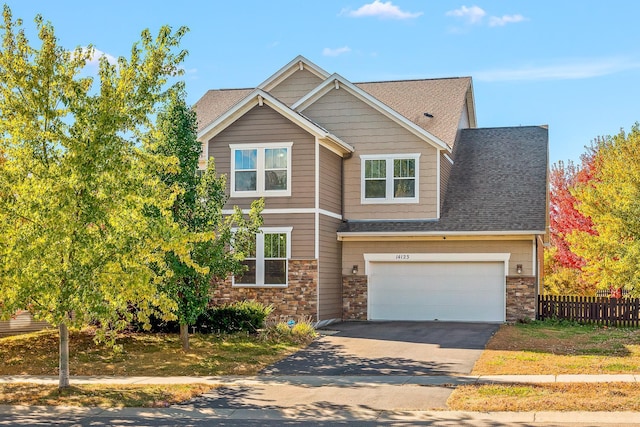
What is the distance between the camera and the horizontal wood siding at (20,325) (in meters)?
24.2

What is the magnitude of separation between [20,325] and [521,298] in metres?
16.5

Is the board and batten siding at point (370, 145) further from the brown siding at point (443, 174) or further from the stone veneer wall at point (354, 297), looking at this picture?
the stone veneer wall at point (354, 297)

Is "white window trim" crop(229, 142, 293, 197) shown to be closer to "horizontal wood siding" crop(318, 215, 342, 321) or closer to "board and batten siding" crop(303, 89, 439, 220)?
"horizontal wood siding" crop(318, 215, 342, 321)

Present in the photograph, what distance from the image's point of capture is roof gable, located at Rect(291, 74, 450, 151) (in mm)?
27078

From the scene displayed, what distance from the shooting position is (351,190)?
28.1 meters

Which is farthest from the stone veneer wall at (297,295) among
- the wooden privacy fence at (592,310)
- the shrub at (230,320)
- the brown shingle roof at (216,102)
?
the brown shingle roof at (216,102)

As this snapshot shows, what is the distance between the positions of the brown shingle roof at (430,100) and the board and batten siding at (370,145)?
93.4 inches

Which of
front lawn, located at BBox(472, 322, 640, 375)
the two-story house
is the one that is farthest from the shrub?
front lawn, located at BBox(472, 322, 640, 375)

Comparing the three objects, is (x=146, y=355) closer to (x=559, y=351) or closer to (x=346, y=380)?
(x=346, y=380)

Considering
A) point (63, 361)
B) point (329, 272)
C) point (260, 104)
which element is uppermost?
point (260, 104)

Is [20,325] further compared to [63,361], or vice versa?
[20,325]

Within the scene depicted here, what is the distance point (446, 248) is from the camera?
88.9ft

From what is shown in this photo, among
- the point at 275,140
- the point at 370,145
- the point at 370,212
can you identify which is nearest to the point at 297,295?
the point at 370,212

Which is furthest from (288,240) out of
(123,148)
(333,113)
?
(123,148)
